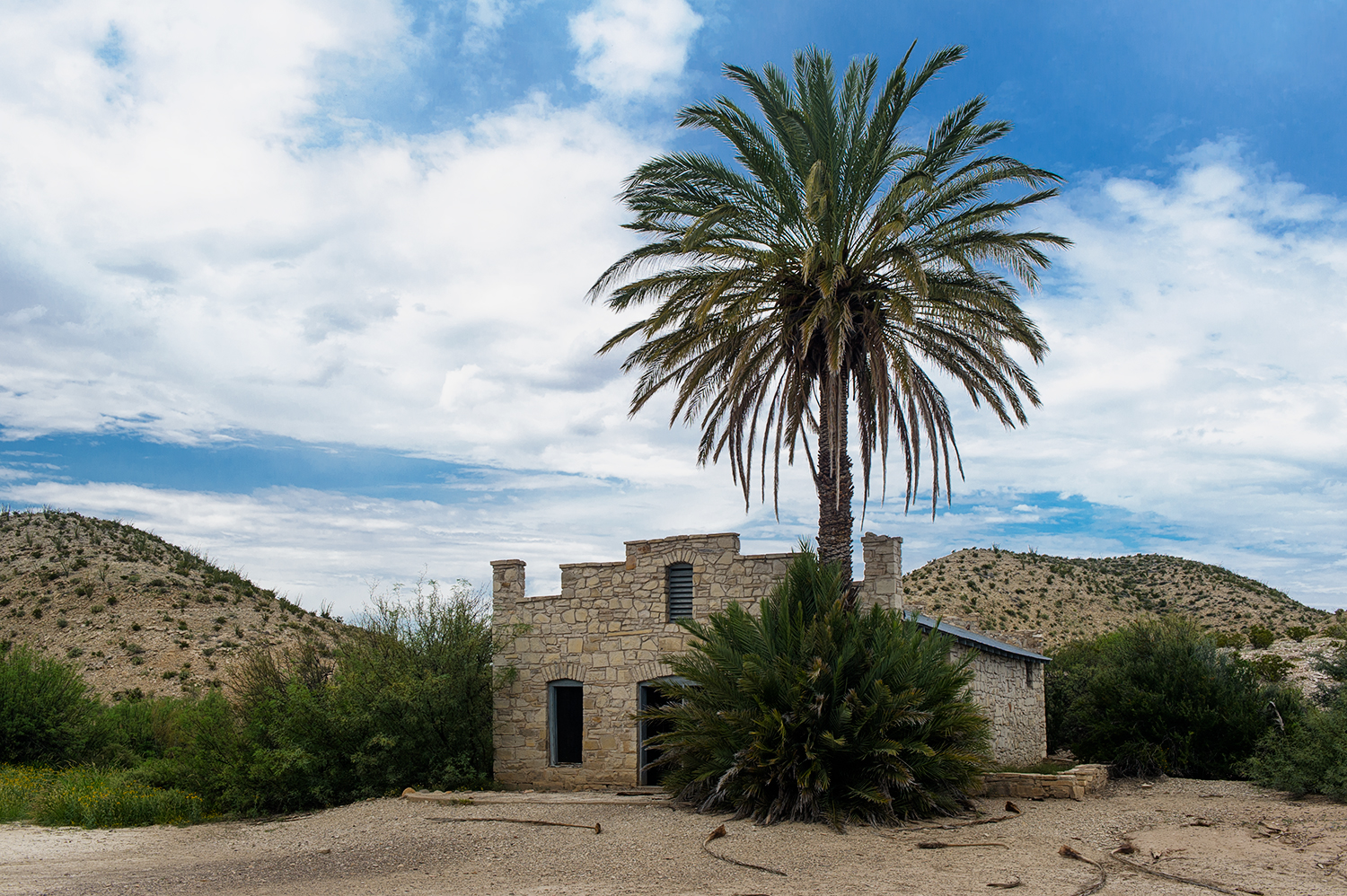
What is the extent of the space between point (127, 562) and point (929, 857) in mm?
47600

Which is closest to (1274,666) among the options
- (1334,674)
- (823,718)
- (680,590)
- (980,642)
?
(1334,674)

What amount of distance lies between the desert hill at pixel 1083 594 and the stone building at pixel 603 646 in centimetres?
3177

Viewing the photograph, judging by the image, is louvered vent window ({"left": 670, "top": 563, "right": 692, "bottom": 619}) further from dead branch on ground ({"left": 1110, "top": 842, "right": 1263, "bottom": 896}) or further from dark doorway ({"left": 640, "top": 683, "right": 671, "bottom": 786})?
dead branch on ground ({"left": 1110, "top": 842, "right": 1263, "bottom": 896})

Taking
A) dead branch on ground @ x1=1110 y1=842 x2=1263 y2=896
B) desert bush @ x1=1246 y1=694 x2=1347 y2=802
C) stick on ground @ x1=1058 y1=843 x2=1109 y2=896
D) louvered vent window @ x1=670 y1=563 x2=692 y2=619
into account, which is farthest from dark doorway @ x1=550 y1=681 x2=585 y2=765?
desert bush @ x1=1246 y1=694 x2=1347 y2=802

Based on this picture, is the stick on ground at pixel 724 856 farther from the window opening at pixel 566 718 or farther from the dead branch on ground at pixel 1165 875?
the window opening at pixel 566 718

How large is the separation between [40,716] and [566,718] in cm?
1487

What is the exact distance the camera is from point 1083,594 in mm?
54469

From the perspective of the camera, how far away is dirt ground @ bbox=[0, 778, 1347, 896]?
9.42 m

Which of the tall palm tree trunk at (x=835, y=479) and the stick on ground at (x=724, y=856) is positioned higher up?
the tall palm tree trunk at (x=835, y=479)

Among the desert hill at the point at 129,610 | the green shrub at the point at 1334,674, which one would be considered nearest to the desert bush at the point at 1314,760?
the green shrub at the point at 1334,674

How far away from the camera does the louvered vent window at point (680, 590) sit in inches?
699

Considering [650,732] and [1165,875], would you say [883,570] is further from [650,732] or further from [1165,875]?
[1165,875]

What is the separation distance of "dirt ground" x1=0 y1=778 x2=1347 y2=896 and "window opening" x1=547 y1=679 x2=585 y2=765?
2.75 metres

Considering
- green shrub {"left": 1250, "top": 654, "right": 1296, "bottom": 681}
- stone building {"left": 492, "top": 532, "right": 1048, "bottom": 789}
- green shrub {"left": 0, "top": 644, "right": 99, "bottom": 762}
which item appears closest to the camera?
stone building {"left": 492, "top": 532, "right": 1048, "bottom": 789}
